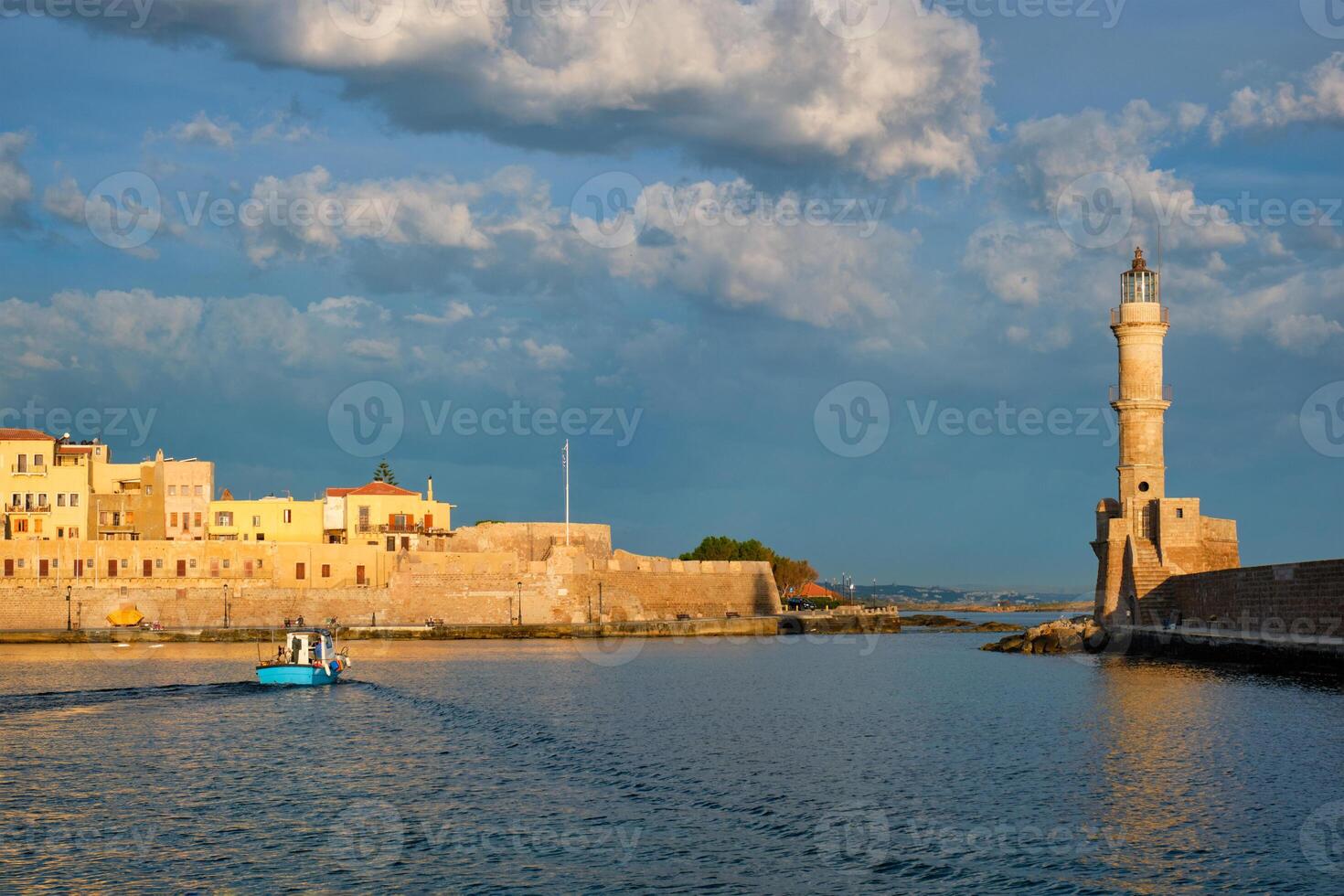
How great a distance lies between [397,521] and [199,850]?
196ft

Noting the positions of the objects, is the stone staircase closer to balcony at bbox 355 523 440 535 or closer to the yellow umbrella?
balcony at bbox 355 523 440 535

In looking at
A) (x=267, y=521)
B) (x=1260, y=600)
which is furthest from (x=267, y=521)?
(x=1260, y=600)

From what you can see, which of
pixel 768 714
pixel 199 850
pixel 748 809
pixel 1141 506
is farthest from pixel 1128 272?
pixel 199 850

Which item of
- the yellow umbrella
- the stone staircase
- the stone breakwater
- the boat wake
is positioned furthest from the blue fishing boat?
the stone breakwater

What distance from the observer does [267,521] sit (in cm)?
7525

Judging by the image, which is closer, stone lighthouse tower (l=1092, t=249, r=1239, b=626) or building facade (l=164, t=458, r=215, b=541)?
stone lighthouse tower (l=1092, t=249, r=1239, b=626)

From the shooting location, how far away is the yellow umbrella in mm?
67125

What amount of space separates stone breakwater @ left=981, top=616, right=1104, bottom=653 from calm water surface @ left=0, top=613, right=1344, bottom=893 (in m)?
12.2

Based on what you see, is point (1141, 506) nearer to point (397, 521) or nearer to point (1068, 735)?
point (1068, 735)

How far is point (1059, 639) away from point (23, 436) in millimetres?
53938

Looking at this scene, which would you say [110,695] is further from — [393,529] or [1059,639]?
[393,529]

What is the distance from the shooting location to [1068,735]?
91.8 ft

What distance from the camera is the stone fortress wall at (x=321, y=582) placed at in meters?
67.3


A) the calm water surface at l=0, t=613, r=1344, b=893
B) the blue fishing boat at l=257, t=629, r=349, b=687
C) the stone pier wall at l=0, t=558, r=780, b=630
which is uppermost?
the stone pier wall at l=0, t=558, r=780, b=630
